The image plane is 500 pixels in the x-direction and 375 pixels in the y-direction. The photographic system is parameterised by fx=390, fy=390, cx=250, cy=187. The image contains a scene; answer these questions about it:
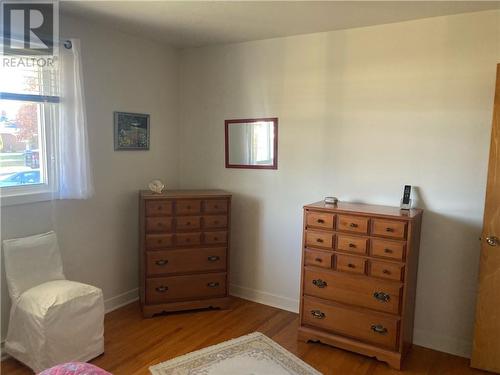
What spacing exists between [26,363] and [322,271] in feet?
6.84

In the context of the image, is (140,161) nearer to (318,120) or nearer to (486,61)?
(318,120)

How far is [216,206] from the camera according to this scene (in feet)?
11.3

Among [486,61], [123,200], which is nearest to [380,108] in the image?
[486,61]

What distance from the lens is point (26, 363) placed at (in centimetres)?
251

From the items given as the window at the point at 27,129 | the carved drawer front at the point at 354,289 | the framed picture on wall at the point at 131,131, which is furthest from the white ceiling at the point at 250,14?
the carved drawer front at the point at 354,289

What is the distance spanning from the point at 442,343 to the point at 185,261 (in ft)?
6.95

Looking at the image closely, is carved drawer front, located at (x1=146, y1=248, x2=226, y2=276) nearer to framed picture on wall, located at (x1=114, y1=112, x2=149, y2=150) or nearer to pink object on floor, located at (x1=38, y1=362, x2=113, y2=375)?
framed picture on wall, located at (x1=114, y1=112, x2=149, y2=150)

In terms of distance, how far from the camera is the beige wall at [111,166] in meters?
2.97

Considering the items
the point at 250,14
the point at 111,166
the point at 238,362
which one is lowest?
the point at 238,362

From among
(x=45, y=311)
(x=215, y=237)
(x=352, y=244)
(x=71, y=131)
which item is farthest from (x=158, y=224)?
(x=352, y=244)

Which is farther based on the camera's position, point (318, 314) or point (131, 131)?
point (131, 131)

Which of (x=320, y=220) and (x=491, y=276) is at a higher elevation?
(x=320, y=220)

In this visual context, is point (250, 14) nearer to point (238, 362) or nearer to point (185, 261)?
point (185, 261)

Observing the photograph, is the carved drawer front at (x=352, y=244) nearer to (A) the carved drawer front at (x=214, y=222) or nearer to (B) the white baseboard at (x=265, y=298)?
(B) the white baseboard at (x=265, y=298)
